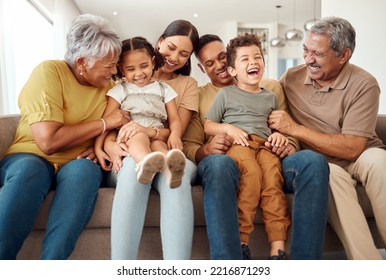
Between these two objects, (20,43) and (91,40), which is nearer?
(91,40)

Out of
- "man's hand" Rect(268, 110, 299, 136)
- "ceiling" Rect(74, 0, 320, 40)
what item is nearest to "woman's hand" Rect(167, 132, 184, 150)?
"man's hand" Rect(268, 110, 299, 136)

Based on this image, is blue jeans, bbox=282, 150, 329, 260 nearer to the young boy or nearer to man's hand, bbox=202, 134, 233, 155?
the young boy

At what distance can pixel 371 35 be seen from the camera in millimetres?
2723

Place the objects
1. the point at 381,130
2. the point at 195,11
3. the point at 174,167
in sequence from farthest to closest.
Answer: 1. the point at 195,11
2. the point at 381,130
3. the point at 174,167

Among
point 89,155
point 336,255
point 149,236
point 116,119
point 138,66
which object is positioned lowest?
point 336,255

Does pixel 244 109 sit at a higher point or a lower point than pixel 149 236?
higher

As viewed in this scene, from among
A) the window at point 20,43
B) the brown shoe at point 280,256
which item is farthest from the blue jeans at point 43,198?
the window at point 20,43

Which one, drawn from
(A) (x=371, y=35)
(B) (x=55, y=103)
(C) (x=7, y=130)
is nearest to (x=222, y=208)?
(B) (x=55, y=103)

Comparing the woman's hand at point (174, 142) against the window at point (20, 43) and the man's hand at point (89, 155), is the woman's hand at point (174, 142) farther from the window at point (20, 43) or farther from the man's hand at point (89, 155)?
the window at point (20, 43)

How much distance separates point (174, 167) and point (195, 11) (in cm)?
585

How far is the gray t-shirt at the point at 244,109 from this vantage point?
1.45 metres

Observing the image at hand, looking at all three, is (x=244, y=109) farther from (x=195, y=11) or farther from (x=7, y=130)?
(x=195, y=11)
